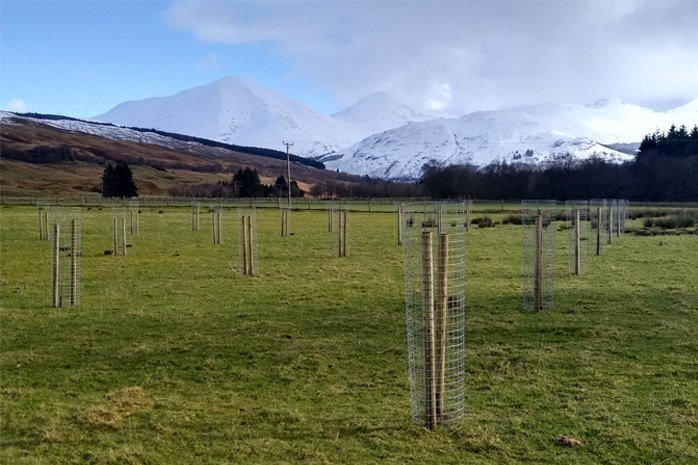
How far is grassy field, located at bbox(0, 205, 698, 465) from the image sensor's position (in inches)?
213

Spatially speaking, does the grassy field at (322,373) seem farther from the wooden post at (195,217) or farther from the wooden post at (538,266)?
the wooden post at (195,217)

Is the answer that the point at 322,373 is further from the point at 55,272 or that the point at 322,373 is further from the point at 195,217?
the point at 195,217

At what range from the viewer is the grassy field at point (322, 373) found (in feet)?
17.8

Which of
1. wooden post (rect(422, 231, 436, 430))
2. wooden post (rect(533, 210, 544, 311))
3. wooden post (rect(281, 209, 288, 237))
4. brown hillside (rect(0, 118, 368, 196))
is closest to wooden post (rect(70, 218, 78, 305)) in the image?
wooden post (rect(422, 231, 436, 430))

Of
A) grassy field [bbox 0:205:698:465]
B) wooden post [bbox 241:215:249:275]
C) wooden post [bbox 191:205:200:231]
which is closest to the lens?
grassy field [bbox 0:205:698:465]

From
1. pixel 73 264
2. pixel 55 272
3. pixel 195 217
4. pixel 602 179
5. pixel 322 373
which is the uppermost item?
pixel 602 179

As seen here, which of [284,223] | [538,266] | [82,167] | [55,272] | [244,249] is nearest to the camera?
[538,266]

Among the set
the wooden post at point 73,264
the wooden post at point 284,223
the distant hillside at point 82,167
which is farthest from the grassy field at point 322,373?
the distant hillside at point 82,167

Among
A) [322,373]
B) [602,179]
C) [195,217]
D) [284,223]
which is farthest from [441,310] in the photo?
[602,179]

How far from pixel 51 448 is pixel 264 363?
311 centimetres

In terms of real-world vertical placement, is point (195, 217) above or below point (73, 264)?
above

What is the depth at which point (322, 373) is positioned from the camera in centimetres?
760

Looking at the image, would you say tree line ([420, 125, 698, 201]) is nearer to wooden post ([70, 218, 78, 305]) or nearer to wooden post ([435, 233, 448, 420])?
wooden post ([70, 218, 78, 305])

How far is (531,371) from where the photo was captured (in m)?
7.63
